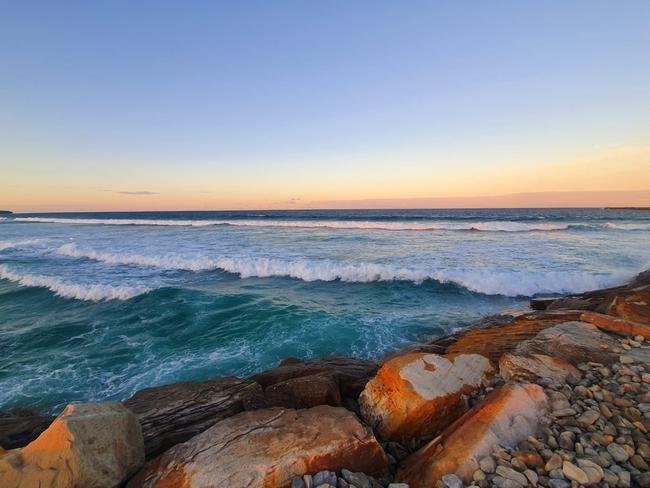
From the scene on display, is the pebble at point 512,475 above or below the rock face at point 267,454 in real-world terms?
above

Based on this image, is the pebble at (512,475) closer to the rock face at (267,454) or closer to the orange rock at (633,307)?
the rock face at (267,454)

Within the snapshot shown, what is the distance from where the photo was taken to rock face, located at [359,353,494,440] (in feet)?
10.6

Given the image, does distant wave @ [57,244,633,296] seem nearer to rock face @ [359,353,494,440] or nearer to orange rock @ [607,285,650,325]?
orange rock @ [607,285,650,325]

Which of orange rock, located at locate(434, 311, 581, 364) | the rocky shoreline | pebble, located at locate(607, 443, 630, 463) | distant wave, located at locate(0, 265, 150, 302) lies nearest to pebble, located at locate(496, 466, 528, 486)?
the rocky shoreline

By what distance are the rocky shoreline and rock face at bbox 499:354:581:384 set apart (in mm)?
18

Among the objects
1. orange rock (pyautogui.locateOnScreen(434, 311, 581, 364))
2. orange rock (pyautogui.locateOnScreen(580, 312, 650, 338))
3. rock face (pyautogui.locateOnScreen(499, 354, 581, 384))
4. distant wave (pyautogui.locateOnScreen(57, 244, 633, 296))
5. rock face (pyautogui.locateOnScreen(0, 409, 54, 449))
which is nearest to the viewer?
rock face (pyautogui.locateOnScreen(499, 354, 581, 384))

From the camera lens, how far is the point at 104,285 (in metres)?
11.4

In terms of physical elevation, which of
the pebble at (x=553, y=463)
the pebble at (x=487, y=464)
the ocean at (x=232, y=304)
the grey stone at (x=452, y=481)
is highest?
the pebble at (x=553, y=463)

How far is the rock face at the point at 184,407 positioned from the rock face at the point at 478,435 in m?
2.01

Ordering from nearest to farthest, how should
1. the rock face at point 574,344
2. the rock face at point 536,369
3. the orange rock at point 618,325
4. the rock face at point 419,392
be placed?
1. the rock face at point 419,392
2. the rock face at point 536,369
3. the rock face at point 574,344
4. the orange rock at point 618,325

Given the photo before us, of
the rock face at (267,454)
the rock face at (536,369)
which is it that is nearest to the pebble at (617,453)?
the rock face at (536,369)

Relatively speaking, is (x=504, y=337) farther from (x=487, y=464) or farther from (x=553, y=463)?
(x=487, y=464)

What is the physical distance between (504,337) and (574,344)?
98 centimetres

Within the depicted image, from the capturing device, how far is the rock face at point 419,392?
3242 millimetres
